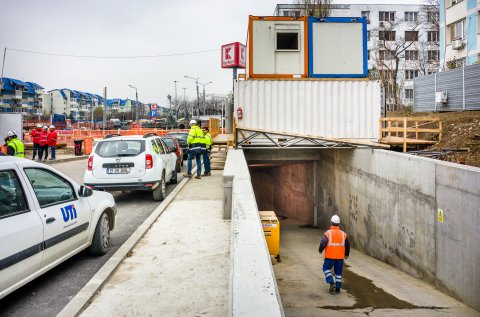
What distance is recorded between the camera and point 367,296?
901cm

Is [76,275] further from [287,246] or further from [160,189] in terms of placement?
[287,246]

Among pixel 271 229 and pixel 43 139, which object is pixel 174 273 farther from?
pixel 43 139

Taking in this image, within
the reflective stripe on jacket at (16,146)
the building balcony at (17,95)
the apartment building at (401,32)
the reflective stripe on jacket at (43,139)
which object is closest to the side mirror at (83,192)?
the reflective stripe on jacket at (16,146)

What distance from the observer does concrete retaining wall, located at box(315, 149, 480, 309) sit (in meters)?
7.85

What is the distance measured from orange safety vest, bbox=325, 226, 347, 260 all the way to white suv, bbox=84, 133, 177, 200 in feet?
14.2

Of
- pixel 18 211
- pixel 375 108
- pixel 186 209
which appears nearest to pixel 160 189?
pixel 186 209

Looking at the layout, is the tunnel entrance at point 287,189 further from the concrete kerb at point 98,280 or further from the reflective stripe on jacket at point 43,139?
the concrete kerb at point 98,280

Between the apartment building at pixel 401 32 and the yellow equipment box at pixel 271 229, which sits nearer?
the yellow equipment box at pixel 271 229

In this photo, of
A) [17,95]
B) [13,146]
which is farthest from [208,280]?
[17,95]

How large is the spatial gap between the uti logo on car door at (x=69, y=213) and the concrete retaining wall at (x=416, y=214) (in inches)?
272

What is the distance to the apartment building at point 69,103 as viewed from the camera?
415 feet

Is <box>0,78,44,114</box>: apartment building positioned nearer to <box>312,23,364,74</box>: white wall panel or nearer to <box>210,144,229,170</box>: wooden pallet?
<box>210,144,229,170</box>: wooden pallet

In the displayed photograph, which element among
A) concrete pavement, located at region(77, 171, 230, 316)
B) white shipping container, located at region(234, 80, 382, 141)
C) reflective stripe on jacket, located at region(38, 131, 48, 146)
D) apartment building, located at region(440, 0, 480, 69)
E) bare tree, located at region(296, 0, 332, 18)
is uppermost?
bare tree, located at region(296, 0, 332, 18)

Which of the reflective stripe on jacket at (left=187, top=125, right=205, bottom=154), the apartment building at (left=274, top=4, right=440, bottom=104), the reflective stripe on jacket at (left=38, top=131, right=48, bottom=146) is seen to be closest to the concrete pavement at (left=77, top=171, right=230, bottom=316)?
the reflective stripe on jacket at (left=187, top=125, right=205, bottom=154)
